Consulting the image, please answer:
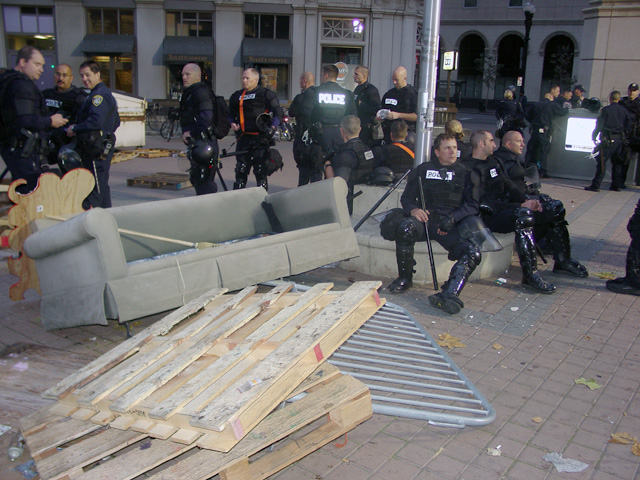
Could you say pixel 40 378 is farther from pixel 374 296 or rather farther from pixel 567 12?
pixel 567 12

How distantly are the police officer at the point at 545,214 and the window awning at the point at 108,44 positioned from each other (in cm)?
2441

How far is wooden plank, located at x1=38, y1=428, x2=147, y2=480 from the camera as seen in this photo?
3025 millimetres

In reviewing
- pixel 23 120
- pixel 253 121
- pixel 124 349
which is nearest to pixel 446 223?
pixel 124 349

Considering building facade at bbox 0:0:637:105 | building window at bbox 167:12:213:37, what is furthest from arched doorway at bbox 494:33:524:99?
→ building window at bbox 167:12:213:37

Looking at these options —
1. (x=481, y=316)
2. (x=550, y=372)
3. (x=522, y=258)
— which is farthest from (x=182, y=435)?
(x=522, y=258)

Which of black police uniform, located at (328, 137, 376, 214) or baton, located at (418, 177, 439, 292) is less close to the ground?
black police uniform, located at (328, 137, 376, 214)

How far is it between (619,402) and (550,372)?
0.54 m

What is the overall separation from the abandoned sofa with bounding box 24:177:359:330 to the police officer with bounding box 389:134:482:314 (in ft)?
2.00

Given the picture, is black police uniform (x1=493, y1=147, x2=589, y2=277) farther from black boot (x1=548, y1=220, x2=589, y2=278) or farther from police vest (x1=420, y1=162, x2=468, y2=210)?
police vest (x1=420, y1=162, x2=468, y2=210)

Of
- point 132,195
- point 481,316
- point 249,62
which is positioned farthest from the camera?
point 249,62

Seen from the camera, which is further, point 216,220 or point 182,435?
point 216,220

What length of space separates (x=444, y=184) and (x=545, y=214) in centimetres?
152

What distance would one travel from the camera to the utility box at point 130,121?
16547mm

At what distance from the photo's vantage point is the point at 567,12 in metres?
42.5
